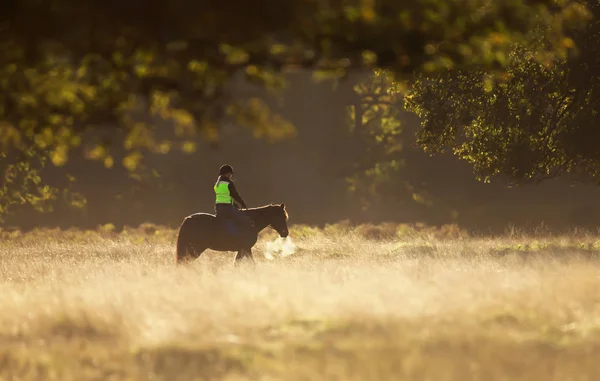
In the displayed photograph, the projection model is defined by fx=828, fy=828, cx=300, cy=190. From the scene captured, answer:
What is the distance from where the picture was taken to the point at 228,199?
17969 mm

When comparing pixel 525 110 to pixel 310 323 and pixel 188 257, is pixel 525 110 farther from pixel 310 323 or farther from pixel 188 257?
pixel 310 323

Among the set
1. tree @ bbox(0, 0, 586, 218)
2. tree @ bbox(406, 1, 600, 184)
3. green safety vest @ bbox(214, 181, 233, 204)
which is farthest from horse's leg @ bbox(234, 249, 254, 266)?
tree @ bbox(0, 0, 586, 218)

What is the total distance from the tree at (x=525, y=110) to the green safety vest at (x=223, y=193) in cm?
529

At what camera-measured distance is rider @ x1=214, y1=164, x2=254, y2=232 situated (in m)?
17.5

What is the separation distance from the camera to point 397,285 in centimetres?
1356

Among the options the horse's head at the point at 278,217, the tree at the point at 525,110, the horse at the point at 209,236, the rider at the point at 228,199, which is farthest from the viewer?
the tree at the point at 525,110

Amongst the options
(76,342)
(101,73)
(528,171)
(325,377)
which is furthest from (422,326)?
(528,171)

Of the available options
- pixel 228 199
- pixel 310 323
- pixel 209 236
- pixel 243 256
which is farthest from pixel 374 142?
pixel 310 323

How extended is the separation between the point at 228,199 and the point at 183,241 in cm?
153

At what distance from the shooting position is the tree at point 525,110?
19.2 m

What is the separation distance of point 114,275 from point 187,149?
1000 cm

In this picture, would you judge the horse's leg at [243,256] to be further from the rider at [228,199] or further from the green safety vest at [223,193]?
the green safety vest at [223,193]

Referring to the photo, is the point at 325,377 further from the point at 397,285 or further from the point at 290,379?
the point at 397,285

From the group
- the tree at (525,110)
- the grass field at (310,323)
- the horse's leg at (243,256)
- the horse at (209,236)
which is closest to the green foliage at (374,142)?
the tree at (525,110)
